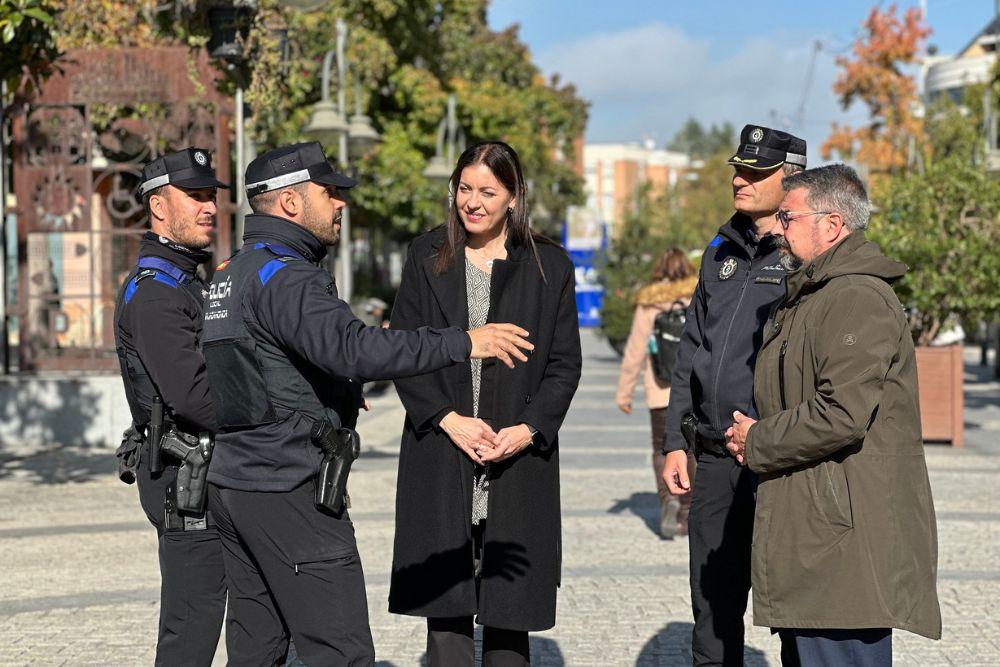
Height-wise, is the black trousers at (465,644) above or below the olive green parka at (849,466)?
below

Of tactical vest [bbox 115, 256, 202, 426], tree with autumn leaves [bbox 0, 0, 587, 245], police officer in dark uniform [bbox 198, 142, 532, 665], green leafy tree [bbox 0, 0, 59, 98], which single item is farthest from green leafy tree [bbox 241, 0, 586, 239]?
police officer in dark uniform [bbox 198, 142, 532, 665]

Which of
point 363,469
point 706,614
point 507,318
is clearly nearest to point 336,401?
point 507,318

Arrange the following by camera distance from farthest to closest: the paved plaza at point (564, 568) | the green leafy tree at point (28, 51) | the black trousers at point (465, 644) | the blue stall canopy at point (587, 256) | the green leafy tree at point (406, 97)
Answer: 1. the blue stall canopy at point (587, 256)
2. the green leafy tree at point (406, 97)
3. the green leafy tree at point (28, 51)
4. the paved plaza at point (564, 568)
5. the black trousers at point (465, 644)

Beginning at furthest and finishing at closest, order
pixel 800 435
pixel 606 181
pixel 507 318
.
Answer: pixel 606 181 → pixel 507 318 → pixel 800 435

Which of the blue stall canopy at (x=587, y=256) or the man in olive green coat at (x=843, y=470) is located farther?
the blue stall canopy at (x=587, y=256)

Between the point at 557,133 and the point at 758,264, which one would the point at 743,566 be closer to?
the point at 758,264

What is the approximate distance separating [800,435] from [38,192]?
1209 centimetres

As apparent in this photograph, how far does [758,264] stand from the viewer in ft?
15.7

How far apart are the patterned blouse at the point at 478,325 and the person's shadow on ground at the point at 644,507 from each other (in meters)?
4.91

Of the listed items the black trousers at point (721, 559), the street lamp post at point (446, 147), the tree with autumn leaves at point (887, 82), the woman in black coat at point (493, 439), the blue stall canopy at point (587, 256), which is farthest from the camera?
the tree with autumn leaves at point (887, 82)

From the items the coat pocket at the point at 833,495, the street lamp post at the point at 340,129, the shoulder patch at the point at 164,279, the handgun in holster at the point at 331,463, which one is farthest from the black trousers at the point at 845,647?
the street lamp post at the point at 340,129

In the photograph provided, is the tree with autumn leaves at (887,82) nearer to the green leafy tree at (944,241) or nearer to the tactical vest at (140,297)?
the green leafy tree at (944,241)

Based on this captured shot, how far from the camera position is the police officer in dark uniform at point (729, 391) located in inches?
184

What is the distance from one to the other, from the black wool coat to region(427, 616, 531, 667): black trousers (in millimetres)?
104
